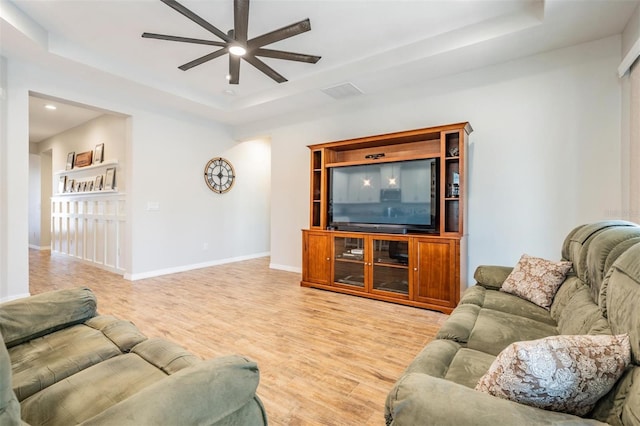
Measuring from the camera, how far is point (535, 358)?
817mm

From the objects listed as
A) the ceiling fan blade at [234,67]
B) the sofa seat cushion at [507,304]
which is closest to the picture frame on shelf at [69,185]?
the ceiling fan blade at [234,67]

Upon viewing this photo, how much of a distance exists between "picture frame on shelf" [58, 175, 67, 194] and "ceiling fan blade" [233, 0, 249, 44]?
583 centimetres

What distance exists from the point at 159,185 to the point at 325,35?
3353 millimetres

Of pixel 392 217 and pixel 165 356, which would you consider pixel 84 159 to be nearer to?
pixel 392 217

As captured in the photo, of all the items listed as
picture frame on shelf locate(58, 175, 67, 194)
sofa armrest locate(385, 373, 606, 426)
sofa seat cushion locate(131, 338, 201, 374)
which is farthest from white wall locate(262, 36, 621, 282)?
picture frame on shelf locate(58, 175, 67, 194)

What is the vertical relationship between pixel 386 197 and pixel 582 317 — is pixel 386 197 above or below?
above

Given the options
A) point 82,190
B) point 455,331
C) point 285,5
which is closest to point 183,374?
point 455,331

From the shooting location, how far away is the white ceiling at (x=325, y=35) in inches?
103

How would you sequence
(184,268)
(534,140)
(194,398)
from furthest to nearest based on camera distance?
(184,268) → (534,140) → (194,398)

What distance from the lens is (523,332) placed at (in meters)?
1.60

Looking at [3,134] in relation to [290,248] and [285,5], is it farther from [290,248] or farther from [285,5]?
[290,248]

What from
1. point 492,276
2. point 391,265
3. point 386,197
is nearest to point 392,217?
point 386,197

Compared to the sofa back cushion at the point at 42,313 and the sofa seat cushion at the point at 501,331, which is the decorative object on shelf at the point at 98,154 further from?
the sofa seat cushion at the point at 501,331

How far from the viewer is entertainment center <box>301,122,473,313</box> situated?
3160 mm
